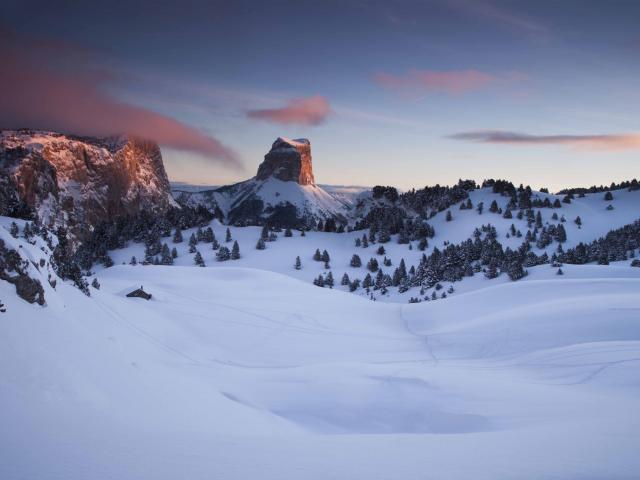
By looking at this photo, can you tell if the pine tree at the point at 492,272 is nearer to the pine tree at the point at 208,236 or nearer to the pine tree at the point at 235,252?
the pine tree at the point at 235,252

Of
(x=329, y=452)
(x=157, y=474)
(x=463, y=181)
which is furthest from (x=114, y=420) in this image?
(x=463, y=181)

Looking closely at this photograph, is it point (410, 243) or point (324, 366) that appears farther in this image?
point (410, 243)

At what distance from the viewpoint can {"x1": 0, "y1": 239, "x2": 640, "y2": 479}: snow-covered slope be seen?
18.1 ft

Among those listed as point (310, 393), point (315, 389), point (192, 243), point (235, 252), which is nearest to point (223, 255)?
point (235, 252)

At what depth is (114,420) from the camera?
6914 millimetres

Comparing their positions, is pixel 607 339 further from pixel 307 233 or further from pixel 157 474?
pixel 307 233

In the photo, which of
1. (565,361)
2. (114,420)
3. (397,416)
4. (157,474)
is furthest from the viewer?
(565,361)

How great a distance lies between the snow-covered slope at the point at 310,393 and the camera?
18.1ft

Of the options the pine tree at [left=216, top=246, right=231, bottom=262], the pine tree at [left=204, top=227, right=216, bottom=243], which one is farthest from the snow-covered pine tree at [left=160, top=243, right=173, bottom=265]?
the pine tree at [left=204, top=227, right=216, bottom=243]

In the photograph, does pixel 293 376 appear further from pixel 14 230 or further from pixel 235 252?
pixel 235 252

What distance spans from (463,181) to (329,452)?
133m

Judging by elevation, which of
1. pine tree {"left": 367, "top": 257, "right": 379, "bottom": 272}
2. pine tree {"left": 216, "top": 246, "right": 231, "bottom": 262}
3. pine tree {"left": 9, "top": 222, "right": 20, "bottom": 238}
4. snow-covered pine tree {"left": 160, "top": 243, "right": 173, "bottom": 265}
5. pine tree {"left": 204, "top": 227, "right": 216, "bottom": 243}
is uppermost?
pine tree {"left": 9, "top": 222, "right": 20, "bottom": 238}

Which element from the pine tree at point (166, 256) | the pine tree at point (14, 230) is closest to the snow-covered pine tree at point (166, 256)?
the pine tree at point (166, 256)

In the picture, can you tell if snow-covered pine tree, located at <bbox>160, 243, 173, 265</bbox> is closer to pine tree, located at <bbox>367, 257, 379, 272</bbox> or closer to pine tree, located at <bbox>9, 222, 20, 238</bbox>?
pine tree, located at <bbox>367, 257, 379, 272</bbox>
